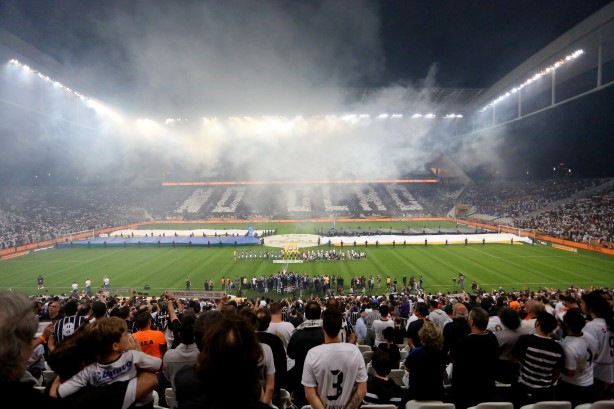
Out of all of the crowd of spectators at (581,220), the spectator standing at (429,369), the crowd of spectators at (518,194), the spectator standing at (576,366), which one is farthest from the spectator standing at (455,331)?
the crowd of spectators at (518,194)

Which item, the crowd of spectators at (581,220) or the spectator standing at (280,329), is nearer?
the spectator standing at (280,329)

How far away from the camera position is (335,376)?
3402 millimetres

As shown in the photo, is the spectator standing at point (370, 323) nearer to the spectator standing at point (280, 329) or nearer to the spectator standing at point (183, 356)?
the spectator standing at point (280, 329)

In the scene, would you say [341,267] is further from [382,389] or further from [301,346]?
[382,389]

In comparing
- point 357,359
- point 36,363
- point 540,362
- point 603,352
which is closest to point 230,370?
point 357,359

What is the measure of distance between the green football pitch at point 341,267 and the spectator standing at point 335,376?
17932 mm

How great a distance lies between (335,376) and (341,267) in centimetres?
2247

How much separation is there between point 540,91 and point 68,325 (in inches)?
1999

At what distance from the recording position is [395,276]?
75.7 ft

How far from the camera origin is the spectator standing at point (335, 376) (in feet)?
11.1

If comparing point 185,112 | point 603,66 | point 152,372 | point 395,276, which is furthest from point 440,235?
point 185,112

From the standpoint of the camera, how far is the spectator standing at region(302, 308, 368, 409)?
133 inches

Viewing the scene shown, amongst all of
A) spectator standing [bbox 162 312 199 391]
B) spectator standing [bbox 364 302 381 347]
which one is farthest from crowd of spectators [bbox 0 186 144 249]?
spectator standing [bbox 162 312 199 391]

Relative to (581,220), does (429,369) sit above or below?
below
